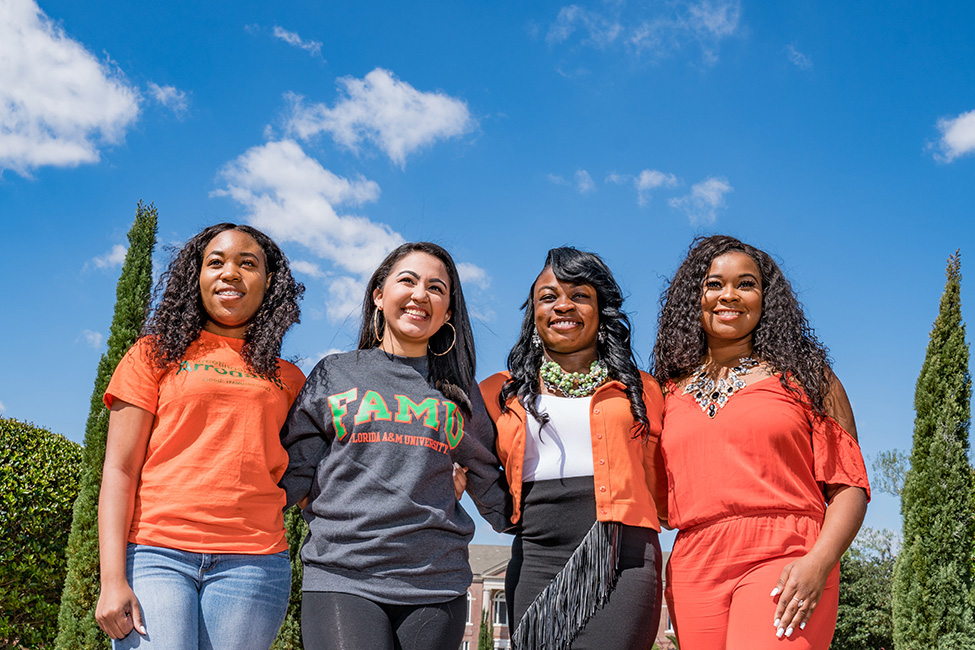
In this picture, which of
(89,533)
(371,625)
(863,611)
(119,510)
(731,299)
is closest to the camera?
(371,625)

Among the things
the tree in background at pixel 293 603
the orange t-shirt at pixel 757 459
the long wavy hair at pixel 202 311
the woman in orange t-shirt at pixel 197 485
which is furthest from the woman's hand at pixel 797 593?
the tree in background at pixel 293 603

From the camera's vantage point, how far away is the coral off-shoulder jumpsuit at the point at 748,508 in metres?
2.78

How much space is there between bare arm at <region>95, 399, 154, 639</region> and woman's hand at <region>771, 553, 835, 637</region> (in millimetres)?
2149

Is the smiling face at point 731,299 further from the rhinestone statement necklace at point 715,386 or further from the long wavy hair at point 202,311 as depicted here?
the long wavy hair at point 202,311

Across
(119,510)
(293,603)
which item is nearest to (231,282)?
(119,510)

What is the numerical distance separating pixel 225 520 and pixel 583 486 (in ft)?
4.36

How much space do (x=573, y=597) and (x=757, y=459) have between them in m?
0.86

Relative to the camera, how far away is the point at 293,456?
2914 mm

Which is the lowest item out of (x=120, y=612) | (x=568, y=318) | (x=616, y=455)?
(x=120, y=612)

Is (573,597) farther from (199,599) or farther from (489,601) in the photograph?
(489,601)

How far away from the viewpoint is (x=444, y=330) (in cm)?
327

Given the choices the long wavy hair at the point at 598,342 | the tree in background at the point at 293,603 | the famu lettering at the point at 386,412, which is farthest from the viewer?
the tree in background at the point at 293,603

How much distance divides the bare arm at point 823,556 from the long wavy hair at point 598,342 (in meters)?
0.82

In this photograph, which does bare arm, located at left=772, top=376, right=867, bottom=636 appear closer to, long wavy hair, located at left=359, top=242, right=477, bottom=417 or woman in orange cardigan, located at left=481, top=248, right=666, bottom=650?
woman in orange cardigan, located at left=481, top=248, right=666, bottom=650
